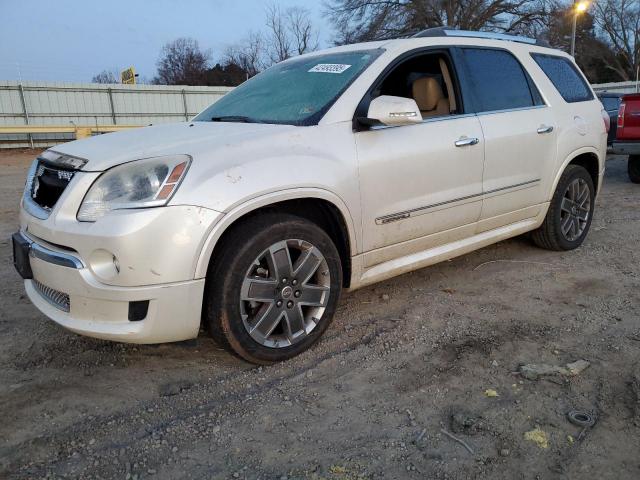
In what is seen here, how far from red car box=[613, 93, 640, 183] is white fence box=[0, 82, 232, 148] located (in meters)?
19.7

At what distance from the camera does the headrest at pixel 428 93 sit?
3.82 m

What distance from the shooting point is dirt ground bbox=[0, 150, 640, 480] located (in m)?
2.10

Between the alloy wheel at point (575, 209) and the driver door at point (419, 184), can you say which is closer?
the driver door at point (419, 184)

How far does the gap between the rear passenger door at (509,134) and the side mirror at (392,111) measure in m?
0.95

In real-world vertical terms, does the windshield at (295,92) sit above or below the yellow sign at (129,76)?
below

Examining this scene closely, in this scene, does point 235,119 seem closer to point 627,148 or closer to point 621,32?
point 627,148

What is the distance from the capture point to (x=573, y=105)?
4.63 metres

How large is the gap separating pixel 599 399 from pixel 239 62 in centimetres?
4557

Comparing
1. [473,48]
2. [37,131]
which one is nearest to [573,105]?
[473,48]

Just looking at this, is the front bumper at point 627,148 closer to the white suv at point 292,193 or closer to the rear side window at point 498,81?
the white suv at point 292,193

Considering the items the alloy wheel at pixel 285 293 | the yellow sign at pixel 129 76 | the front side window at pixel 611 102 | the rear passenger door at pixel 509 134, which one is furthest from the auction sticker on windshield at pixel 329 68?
the yellow sign at pixel 129 76

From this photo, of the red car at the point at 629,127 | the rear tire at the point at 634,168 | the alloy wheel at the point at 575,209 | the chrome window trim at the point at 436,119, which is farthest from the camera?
the rear tire at the point at 634,168

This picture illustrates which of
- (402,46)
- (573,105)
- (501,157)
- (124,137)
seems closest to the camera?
(124,137)

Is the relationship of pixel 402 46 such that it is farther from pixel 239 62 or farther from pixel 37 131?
pixel 239 62
